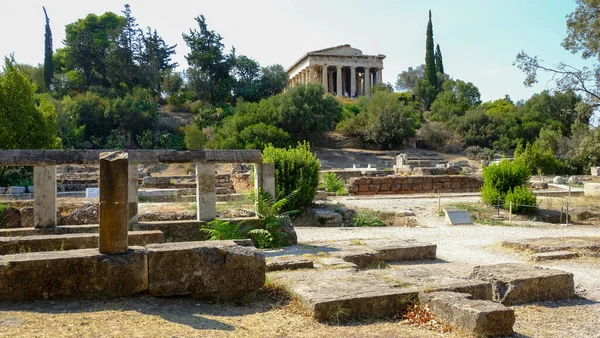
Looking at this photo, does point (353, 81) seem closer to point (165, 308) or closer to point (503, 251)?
point (503, 251)

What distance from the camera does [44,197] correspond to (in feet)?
26.6

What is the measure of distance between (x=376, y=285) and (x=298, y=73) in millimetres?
75879

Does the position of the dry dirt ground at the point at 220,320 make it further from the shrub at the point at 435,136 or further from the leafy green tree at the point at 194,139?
the shrub at the point at 435,136

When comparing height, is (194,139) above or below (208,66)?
below

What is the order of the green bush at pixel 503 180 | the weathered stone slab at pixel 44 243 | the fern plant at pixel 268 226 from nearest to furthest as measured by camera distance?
1. the weathered stone slab at pixel 44 243
2. the fern plant at pixel 268 226
3. the green bush at pixel 503 180

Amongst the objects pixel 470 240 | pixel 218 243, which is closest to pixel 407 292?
pixel 218 243

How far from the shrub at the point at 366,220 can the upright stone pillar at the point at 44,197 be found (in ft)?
27.1

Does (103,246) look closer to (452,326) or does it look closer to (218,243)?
(218,243)

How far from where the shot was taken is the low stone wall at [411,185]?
76.3ft

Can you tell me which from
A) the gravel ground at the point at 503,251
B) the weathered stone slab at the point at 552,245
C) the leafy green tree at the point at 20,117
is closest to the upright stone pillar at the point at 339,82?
the leafy green tree at the point at 20,117

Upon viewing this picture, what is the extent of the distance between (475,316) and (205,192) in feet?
18.8

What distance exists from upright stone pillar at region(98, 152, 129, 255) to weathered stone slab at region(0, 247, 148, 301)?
13 centimetres

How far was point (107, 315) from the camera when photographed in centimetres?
472

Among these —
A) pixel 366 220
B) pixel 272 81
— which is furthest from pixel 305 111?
pixel 366 220
